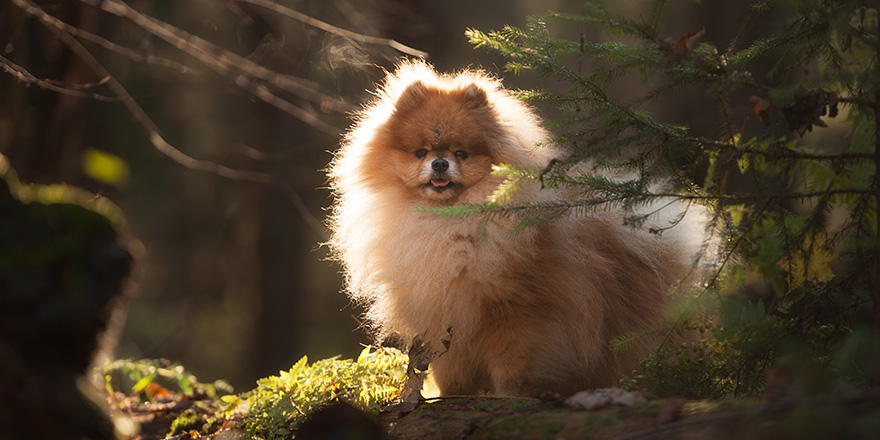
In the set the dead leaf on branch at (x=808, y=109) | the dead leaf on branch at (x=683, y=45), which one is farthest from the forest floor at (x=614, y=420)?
the dead leaf on branch at (x=683, y=45)

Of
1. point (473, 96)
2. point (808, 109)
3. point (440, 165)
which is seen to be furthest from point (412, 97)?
point (808, 109)

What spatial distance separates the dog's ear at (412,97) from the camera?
3.47m

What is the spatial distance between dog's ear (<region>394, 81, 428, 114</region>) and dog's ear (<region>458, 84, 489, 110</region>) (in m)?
0.21

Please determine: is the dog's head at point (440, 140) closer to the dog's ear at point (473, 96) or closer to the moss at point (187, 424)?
the dog's ear at point (473, 96)

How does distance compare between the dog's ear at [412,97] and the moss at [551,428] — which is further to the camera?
the dog's ear at [412,97]

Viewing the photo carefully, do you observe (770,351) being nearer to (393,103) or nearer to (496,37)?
(496,37)

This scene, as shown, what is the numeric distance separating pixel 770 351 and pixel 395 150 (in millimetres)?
2005

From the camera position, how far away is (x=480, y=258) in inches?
120

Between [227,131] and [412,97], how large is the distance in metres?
9.02

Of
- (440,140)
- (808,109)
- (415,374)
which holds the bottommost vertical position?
(415,374)

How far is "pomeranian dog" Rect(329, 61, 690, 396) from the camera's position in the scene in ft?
10.1

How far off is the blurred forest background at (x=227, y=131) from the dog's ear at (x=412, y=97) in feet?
1.93

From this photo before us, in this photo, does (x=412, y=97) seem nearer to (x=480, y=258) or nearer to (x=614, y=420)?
(x=480, y=258)

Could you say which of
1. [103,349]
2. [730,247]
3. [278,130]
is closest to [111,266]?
[103,349]
